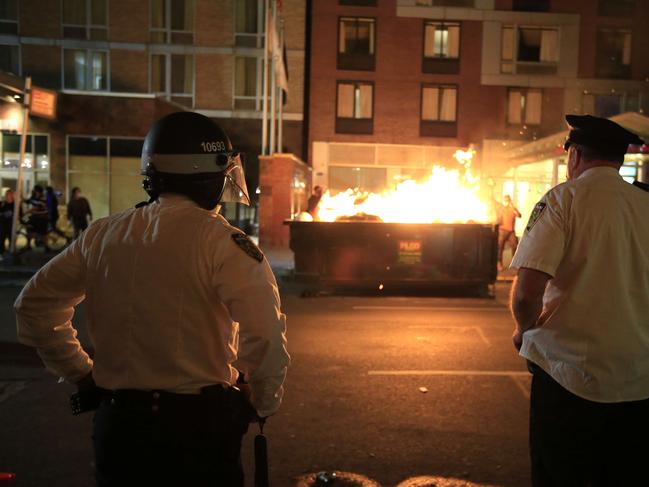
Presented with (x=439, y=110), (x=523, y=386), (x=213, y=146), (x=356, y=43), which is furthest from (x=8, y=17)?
(x=213, y=146)

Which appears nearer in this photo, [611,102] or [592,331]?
[592,331]

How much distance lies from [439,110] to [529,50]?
4917 millimetres

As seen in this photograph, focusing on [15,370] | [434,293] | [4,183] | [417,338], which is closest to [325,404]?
[417,338]

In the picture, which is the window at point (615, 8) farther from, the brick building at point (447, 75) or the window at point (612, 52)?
the window at point (612, 52)

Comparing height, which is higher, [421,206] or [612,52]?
[612,52]

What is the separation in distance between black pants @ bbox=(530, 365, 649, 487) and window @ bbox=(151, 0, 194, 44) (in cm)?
2631

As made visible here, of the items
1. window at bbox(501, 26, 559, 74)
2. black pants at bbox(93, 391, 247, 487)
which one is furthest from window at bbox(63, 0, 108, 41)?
black pants at bbox(93, 391, 247, 487)

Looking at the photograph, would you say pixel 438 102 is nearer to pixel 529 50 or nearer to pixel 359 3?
pixel 529 50

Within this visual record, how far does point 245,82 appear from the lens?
26453 millimetres

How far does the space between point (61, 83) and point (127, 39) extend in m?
3.36

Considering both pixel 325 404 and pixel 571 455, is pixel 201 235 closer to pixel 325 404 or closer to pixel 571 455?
pixel 571 455

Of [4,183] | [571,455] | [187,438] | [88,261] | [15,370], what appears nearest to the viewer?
[187,438]

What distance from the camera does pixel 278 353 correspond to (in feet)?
6.41

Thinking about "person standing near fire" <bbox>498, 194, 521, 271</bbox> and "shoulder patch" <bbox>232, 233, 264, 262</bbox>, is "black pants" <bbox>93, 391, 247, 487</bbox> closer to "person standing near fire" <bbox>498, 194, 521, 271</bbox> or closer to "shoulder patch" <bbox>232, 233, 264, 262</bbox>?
"shoulder patch" <bbox>232, 233, 264, 262</bbox>
